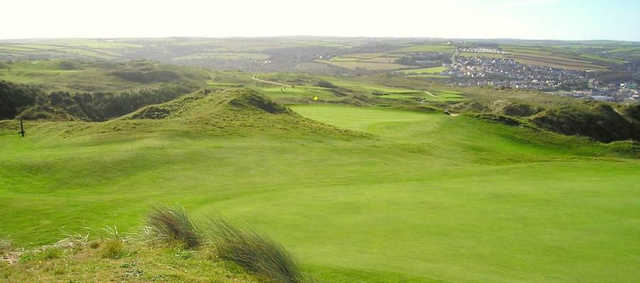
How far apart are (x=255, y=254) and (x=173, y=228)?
10.2ft

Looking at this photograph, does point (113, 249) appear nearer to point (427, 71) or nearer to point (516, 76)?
point (427, 71)

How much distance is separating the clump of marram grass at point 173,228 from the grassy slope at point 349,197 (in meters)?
2.05

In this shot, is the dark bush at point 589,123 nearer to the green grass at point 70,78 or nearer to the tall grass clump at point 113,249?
the tall grass clump at point 113,249

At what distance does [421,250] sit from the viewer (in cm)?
1134

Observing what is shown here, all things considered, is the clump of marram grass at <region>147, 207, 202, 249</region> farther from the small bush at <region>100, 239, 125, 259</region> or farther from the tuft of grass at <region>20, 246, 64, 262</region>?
the tuft of grass at <region>20, 246, 64, 262</region>

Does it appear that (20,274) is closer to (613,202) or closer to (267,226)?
(267,226)

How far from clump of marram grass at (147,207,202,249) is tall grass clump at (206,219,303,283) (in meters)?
0.78

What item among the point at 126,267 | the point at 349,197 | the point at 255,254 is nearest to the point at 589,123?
the point at 349,197

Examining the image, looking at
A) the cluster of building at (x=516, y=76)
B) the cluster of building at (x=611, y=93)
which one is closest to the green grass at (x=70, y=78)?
the cluster of building at (x=611, y=93)

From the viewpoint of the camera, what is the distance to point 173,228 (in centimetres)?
1167

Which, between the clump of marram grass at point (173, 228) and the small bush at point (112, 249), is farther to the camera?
the clump of marram grass at point (173, 228)

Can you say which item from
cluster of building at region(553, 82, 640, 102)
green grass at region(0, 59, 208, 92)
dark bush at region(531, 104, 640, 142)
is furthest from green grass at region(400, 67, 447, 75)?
dark bush at region(531, 104, 640, 142)

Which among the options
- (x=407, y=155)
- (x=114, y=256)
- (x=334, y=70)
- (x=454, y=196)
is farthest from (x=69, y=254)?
(x=334, y=70)

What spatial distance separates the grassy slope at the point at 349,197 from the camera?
10766mm
